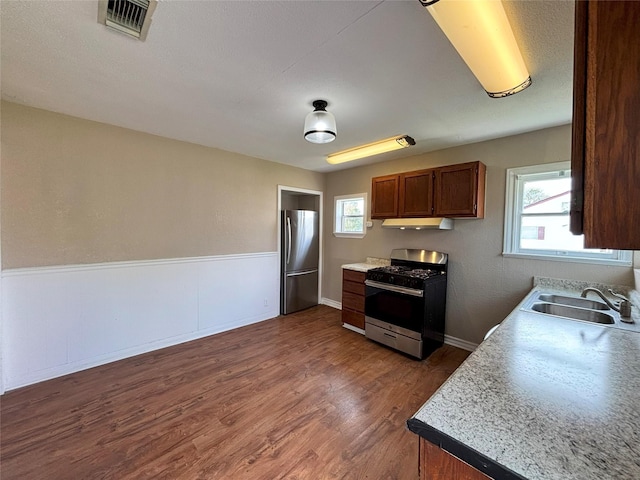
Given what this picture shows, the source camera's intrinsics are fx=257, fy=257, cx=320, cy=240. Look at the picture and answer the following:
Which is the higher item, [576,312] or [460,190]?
[460,190]

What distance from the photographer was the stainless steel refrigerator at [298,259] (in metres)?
4.39

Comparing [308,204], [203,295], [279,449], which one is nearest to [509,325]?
[279,449]

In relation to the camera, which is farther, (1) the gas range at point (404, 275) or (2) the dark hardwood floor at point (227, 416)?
(1) the gas range at point (404, 275)

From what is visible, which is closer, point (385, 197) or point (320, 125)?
point (320, 125)

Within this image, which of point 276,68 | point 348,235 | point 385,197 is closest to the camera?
point 276,68

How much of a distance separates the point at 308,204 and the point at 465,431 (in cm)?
483

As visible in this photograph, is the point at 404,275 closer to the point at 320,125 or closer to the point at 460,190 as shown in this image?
the point at 460,190

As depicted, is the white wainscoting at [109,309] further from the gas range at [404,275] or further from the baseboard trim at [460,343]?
the baseboard trim at [460,343]

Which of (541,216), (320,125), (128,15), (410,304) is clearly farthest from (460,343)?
(128,15)

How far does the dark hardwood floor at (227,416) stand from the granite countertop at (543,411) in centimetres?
106

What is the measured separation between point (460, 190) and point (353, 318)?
2.21 meters

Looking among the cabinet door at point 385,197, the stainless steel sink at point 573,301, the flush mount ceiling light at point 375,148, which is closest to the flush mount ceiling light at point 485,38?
the flush mount ceiling light at point 375,148

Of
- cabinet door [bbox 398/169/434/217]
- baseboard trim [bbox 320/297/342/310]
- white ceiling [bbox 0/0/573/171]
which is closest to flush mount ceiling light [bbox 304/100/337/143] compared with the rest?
white ceiling [bbox 0/0/573/171]

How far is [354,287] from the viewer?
3777 millimetres
